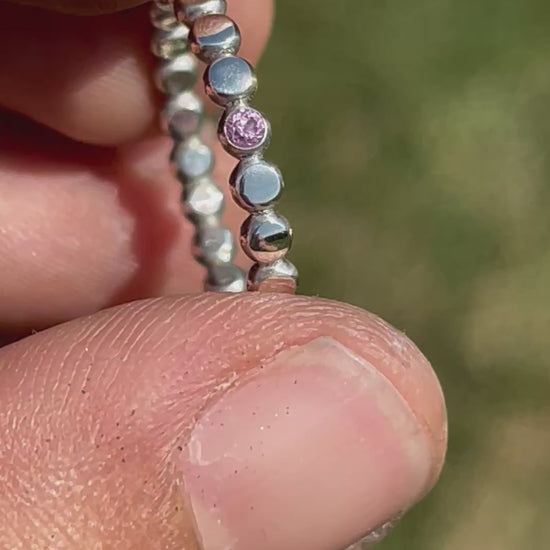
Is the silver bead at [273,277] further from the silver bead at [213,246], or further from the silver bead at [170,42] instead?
the silver bead at [170,42]

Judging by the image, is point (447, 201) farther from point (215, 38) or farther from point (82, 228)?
point (215, 38)

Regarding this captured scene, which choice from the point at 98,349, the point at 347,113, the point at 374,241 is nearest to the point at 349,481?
the point at 98,349

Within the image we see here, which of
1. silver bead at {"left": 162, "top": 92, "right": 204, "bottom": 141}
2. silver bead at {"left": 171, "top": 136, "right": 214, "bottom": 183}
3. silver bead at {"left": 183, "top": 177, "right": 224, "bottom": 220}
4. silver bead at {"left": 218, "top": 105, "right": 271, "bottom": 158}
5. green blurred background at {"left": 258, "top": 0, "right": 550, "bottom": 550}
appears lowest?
green blurred background at {"left": 258, "top": 0, "right": 550, "bottom": 550}

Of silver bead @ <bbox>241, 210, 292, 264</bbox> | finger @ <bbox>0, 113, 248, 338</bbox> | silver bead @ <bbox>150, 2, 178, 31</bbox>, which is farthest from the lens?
finger @ <bbox>0, 113, 248, 338</bbox>

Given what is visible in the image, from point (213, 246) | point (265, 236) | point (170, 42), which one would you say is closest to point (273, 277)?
point (265, 236)

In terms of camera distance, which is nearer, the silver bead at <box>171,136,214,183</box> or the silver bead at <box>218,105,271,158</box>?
the silver bead at <box>218,105,271,158</box>

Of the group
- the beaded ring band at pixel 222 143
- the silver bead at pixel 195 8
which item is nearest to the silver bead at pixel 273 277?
the beaded ring band at pixel 222 143

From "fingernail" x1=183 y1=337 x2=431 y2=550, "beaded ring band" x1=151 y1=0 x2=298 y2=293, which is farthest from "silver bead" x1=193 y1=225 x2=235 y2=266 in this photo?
"fingernail" x1=183 y1=337 x2=431 y2=550

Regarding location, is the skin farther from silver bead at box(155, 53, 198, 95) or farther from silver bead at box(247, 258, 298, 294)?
silver bead at box(155, 53, 198, 95)

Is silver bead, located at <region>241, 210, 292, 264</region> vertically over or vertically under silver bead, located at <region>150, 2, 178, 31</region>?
under
